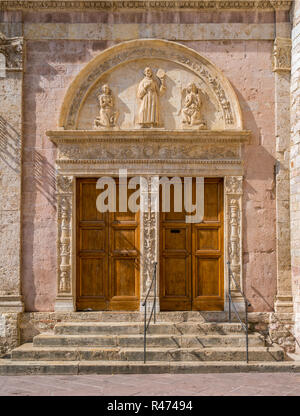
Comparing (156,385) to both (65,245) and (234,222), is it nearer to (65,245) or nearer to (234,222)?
(65,245)

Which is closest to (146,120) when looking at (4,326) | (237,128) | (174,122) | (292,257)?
(174,122)

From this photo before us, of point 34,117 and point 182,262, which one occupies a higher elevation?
point 34,117

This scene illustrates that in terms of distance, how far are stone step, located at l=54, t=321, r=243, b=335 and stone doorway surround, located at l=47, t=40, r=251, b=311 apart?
45 cm

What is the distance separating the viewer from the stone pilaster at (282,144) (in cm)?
938

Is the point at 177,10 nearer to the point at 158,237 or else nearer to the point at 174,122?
the point at 174,122

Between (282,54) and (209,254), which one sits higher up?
(282,54)

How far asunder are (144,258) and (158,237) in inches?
16.5

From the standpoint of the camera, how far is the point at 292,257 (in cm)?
930

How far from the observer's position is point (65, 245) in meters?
9.40

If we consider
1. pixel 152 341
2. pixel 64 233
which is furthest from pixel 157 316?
pixel 64 233

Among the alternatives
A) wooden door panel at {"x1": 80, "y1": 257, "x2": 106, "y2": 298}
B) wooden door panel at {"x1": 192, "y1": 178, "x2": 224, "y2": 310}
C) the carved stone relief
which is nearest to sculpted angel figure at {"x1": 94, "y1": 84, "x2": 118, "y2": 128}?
the carved stone relief

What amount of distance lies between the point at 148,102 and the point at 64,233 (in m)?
2.61

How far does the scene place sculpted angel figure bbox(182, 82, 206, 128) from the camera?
9.55 m

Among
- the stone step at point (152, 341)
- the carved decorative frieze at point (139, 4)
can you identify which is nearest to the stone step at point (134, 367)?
the stone step at point (152, 341)
